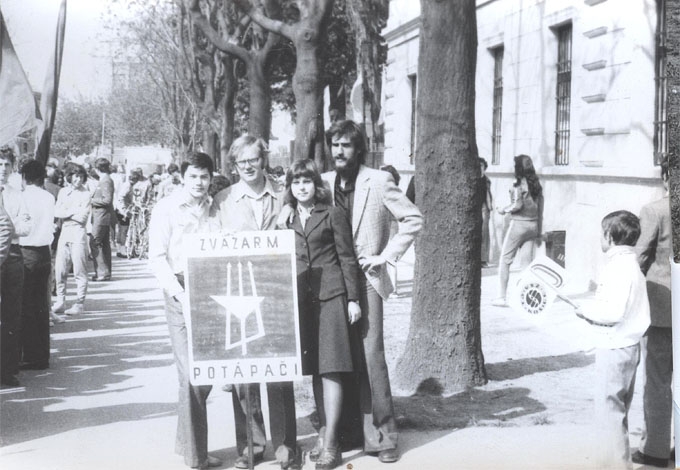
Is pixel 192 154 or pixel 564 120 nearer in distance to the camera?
pixel 192 154

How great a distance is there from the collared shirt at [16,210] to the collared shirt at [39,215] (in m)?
0.03

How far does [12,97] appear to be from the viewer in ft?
22.3

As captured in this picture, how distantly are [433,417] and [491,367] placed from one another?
2.55 ft

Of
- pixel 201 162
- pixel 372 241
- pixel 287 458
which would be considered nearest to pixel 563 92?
pixel 372 241

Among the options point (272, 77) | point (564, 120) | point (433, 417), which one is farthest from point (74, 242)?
point (564, 120)

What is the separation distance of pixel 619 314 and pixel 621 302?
77mm

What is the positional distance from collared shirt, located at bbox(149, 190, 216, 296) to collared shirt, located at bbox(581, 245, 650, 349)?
2.59 metres

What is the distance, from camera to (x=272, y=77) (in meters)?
8.88

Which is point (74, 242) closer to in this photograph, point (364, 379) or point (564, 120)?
point (364, 379)

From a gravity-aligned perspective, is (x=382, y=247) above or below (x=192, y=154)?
below

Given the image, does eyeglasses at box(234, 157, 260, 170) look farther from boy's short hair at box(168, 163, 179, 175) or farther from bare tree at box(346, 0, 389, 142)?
bare tree at box(346, 0, 389, 142)

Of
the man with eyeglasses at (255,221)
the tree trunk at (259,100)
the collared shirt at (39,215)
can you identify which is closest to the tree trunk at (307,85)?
the tree trunk at (259,100)

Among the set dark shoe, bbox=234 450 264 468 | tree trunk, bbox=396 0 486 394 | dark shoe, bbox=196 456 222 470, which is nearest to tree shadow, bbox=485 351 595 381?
tree trunk, bbox=396 0 486 394

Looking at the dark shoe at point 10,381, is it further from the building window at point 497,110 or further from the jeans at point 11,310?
the building window at point 497,110
